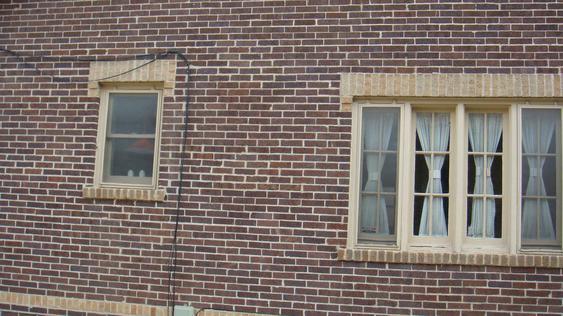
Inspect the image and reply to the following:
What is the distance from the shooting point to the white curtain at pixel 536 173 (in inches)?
207

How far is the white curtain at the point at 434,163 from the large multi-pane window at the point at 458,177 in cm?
1

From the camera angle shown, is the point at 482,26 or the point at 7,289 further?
the point at 7,289

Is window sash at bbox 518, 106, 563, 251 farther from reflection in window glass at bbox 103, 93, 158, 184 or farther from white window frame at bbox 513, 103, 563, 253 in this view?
reflection in window glass at bbox 103, 93, 158, 184

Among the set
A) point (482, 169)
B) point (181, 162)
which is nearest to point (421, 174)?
point (482, 169)

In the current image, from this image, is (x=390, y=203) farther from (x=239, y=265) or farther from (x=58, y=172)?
(x=58, y=172)

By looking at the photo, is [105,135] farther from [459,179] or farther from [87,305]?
[459,179]

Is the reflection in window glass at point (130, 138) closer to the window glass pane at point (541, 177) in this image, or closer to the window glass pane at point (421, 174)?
the window glass pane at point (421, 174)

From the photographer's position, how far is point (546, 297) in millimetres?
5074

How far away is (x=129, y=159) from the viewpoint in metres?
5.94

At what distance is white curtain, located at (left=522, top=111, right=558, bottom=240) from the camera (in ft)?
17.3

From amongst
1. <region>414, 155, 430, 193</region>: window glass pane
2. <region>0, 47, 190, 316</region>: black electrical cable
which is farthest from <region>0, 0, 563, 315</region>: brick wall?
<region>414, 155, 430, 193</region>: window glass pane

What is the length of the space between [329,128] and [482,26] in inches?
74.5

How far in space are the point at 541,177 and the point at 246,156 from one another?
3.03 metres

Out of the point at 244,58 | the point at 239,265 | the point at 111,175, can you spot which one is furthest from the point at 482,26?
the point at 111,175
